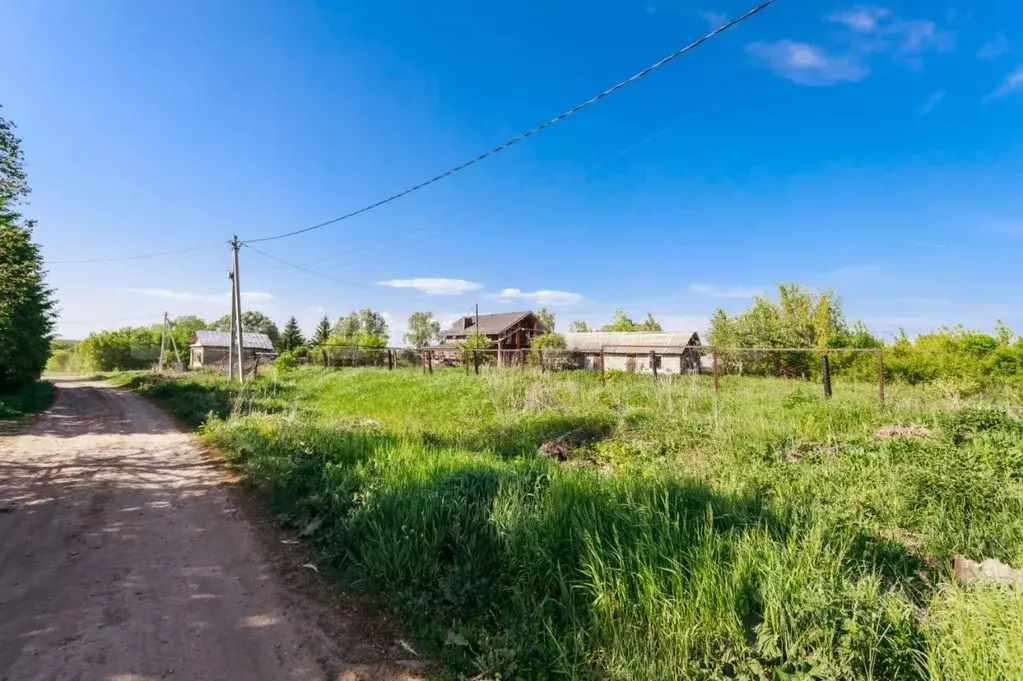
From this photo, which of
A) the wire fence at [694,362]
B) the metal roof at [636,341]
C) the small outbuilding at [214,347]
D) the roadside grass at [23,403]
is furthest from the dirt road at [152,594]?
the small outbuilding at [214,347]

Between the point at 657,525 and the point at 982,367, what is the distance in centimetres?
1907

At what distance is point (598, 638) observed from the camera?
2816mm

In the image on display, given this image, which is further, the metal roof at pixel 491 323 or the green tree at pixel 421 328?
the green tree at pixel 421 328

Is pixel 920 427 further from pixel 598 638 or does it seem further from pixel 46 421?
pixel 46 421

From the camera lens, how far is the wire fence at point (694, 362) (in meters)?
14.8

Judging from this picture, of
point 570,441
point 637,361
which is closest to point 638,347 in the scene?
point 637,361

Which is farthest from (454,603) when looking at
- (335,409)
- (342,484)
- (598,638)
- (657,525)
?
(335,409)

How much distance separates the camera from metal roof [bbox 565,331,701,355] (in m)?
39.1

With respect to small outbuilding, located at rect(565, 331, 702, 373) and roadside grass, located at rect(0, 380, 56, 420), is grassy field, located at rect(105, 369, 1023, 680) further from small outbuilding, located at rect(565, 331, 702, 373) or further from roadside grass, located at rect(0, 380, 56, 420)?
small outbuilding, located at rect(565, 331, 702, 373)

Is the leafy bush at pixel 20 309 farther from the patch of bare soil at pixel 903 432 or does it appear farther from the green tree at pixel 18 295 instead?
the patch of bare soil at pixel 903 432

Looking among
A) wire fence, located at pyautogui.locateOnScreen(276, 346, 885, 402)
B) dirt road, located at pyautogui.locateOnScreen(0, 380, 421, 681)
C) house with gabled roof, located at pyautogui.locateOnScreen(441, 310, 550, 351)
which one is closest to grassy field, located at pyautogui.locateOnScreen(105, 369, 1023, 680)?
dirt road, located at pyautogui.locateOnScreen(0, 380, 421, 681)

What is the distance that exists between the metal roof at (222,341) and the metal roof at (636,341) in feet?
117

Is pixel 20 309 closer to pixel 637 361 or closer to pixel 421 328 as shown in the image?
pixel 637 361

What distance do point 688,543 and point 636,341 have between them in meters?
40.1
